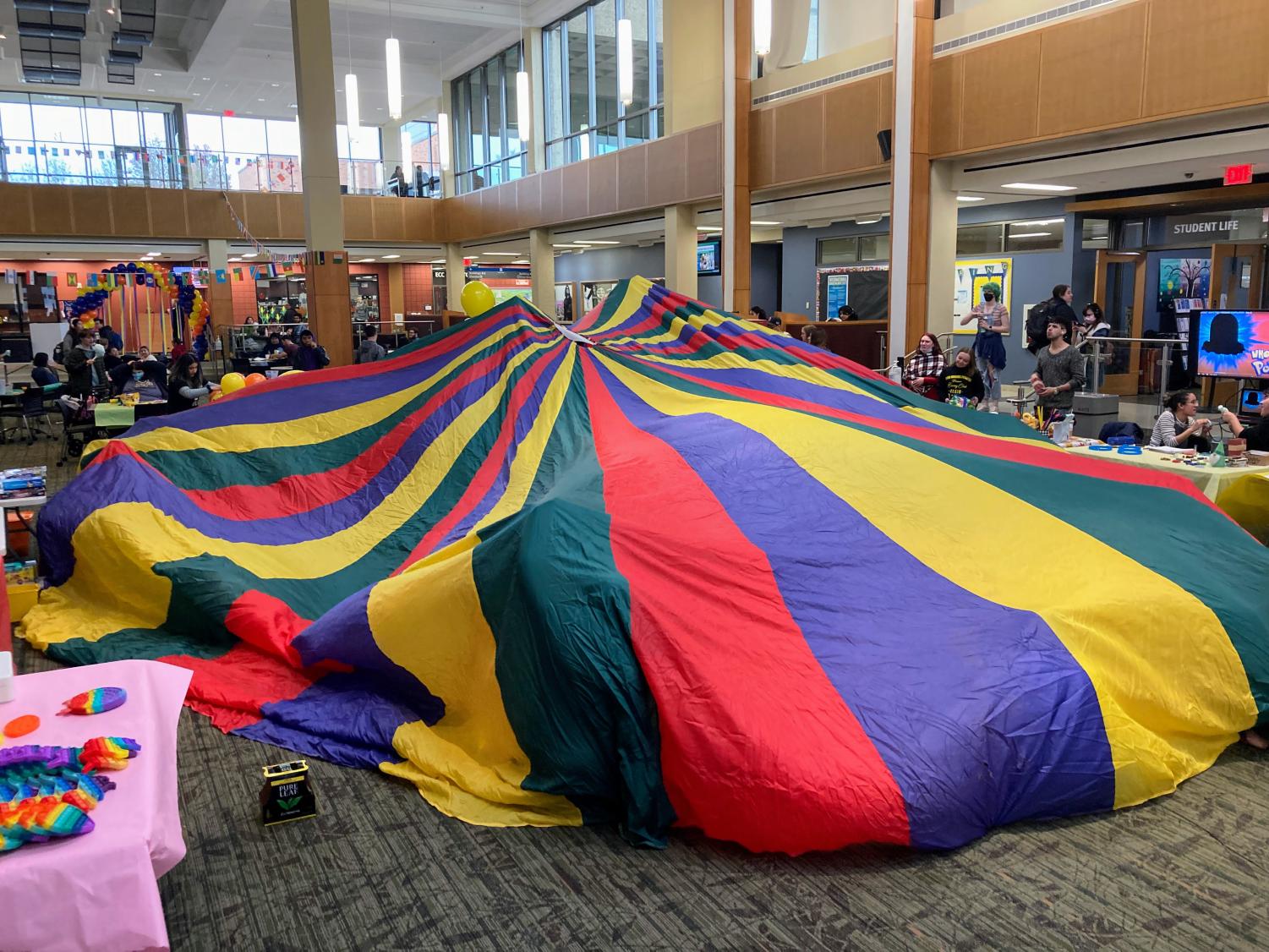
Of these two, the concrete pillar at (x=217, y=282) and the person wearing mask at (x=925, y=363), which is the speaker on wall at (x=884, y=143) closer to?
the person wearing mask at (x=925, y=363)

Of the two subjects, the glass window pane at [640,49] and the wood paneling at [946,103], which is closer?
the wood paneling at [946,103]

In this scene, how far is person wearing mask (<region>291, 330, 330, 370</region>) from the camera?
34.8 feet

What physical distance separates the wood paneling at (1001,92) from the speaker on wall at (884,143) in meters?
0.71

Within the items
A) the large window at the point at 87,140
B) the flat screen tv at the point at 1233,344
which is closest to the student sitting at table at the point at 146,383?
the large window at the point at 87,140

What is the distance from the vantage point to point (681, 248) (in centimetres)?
1293

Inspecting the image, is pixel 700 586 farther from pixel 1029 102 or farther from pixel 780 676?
pixel 1029 102

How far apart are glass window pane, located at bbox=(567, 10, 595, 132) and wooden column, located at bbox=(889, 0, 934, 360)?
7359mm

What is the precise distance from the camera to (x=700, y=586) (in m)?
3.14

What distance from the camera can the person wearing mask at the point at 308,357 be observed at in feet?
34.8

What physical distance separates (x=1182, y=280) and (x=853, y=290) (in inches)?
177

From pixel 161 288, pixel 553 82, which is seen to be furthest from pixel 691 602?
pixel 553 82

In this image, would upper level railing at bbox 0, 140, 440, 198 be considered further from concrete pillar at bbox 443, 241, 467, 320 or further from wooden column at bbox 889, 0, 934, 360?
wooden column at bbox 889, 0, 934, 360

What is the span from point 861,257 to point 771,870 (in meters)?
13.3

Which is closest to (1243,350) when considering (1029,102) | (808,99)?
(1029,102)
